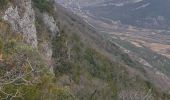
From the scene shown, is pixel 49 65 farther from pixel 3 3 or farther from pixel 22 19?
pixel 3 3

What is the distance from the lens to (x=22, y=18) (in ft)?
112

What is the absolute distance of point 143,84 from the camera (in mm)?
64875

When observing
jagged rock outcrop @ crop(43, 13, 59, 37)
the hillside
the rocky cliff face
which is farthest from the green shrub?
jagged rock outcrop @ crop(43, 13, 59, 37)

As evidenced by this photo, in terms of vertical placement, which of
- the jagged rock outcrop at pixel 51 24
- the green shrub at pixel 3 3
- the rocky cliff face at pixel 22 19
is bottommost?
the jagged rock outcrop at pixel 51 24

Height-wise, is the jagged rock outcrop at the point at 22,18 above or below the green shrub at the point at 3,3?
below

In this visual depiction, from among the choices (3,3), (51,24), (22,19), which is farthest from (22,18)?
(51,24)

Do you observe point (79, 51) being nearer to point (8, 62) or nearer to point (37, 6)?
point (37, 6)

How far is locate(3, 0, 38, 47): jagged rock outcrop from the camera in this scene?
30519mm

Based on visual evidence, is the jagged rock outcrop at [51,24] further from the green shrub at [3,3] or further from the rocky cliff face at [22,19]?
the green shrub at [3,3]

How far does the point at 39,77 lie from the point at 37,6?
30208mm

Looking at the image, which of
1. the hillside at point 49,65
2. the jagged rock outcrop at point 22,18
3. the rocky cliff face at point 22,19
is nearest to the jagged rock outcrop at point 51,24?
the hillside at point 49,65

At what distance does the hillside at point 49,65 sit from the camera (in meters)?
15.9

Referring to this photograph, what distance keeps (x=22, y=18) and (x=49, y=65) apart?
417 centimetres

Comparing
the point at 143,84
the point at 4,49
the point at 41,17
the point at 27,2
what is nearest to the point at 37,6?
the point at 41,17
